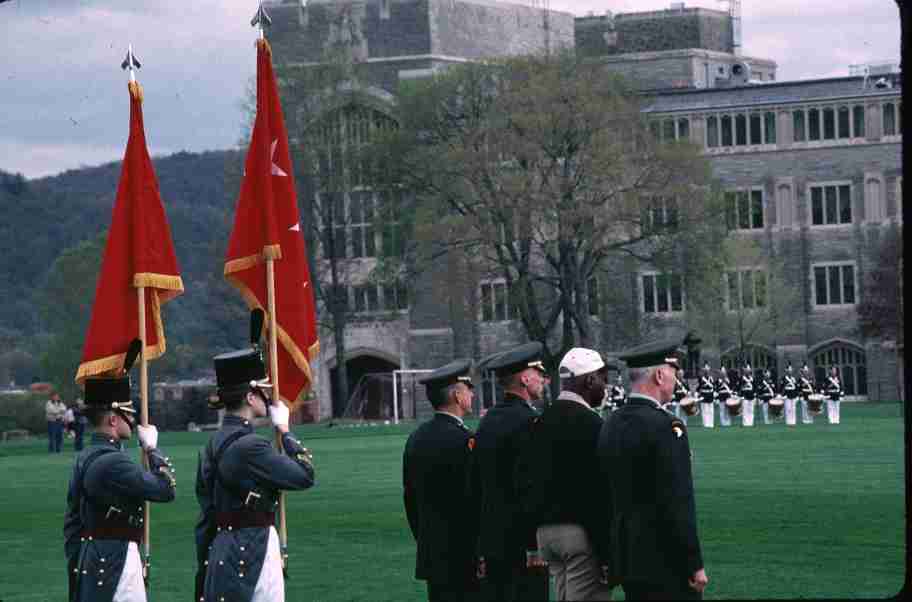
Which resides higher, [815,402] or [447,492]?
[447,492]

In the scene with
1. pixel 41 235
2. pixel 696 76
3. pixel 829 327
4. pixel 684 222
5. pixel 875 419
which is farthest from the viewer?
pixel 41 235

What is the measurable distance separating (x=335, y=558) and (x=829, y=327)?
6331 centimetres

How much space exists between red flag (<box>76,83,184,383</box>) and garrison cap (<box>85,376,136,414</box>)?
127cm

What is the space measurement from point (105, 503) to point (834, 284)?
72.1 m

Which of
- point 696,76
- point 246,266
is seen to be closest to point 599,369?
point 246,266

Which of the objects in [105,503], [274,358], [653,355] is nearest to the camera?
[653,355]

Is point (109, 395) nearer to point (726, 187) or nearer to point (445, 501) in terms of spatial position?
point (445, 501)

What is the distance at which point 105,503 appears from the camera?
11.8m

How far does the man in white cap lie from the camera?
36.1ft

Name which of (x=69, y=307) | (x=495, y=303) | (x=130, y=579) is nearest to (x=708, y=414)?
(x=495, y=303)

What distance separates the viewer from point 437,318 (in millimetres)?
86688

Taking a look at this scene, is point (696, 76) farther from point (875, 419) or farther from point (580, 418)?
point (580, 418)

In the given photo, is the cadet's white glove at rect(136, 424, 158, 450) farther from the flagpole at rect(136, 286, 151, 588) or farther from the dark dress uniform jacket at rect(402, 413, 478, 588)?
the dark dress uniform jacket at rect(402, 413, 478, 588)

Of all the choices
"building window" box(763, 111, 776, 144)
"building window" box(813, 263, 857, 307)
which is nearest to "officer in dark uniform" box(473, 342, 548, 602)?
"building window" box(813, 263, 857, 307)
